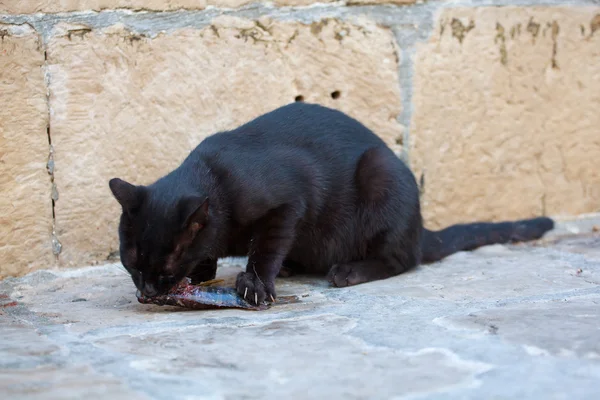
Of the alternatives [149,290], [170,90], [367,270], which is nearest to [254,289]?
[149,290]

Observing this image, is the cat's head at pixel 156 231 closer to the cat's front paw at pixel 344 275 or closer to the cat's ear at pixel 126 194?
the cat's ear at pixel 126 194

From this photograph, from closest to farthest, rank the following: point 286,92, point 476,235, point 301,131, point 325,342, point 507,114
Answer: point 325,342 < point 301,131 < point 286,92 < point 476,235 < point 507,114

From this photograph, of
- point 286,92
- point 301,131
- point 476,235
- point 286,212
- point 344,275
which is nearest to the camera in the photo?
point 286,212

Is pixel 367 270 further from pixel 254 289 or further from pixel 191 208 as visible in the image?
pixel 191 208

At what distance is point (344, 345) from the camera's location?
6.08 ft

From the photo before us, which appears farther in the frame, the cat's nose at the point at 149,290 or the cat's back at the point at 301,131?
the cat's back at the point at 301,131

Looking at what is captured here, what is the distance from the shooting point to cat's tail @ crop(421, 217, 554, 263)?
3.25 metres

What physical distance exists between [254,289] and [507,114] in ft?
5.41

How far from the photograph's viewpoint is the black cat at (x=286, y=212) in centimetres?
241

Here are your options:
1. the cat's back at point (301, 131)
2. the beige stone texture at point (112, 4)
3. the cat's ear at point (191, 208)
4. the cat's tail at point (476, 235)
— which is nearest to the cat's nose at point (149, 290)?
the cat's ear at point (191, 208)

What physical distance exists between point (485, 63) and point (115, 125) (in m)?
1.65

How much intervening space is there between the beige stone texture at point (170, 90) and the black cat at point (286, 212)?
215mm

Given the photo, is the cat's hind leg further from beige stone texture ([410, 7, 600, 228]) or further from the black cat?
beige stone texture ([410, 7, 600, 228])

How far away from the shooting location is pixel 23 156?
9.22 feet
